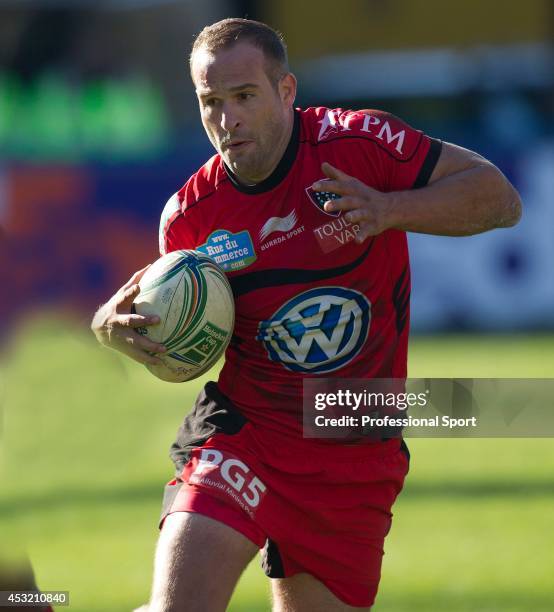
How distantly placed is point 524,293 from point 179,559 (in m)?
11.8

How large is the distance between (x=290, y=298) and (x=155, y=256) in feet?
34.8

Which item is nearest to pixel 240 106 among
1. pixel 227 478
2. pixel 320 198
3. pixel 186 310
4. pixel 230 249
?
pixel 320 198

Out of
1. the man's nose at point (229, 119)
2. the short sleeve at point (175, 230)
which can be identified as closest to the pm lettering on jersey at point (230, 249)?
the short sleeve at point (175, 230)

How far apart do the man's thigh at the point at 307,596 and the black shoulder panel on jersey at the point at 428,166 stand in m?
1.66

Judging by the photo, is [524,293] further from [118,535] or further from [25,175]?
[118,535]

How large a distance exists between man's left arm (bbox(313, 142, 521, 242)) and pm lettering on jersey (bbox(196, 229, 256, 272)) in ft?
1.63

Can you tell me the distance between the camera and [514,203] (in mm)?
5156

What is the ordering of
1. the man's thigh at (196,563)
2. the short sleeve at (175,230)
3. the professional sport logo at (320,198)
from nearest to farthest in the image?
the man's thigh at (196,563) → the professional sport logo at (320,198) → the short sleeve at (175,230)

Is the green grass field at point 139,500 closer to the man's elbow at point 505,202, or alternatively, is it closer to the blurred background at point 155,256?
the blurred background at point 155,256

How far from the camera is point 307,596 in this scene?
5254 millimetres

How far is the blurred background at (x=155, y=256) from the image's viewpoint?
26.3 feet

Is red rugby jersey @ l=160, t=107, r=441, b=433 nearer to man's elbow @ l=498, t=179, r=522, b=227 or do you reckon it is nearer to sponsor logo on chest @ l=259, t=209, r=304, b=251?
sponsor logo on chest @ l=259, t=209, r=304, b=251

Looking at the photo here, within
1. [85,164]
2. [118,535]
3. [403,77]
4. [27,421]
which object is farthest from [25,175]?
[403,77]

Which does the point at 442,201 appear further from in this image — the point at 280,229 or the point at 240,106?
the point at 240,106
